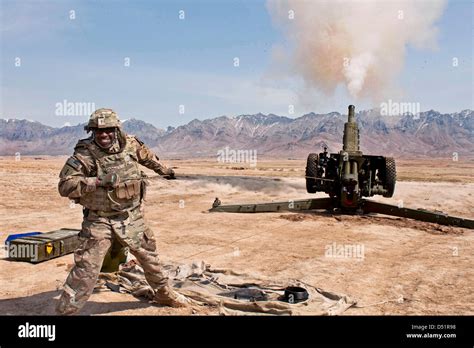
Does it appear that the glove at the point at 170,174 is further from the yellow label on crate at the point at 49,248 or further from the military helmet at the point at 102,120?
the yellow label on crate at the point at 49,248

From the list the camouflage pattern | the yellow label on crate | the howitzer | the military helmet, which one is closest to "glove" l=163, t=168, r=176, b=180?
the camouflage pattern

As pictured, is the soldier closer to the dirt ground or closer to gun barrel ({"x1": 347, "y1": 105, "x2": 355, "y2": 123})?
the dirt ground

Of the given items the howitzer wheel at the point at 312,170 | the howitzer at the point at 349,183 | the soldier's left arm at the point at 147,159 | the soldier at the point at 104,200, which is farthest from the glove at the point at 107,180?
the howitzer wheel at the point at 312,170

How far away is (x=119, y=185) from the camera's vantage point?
4.41m

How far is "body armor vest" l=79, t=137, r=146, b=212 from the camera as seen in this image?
4.37 meters

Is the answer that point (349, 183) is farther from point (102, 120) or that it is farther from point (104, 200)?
point (102, 120)

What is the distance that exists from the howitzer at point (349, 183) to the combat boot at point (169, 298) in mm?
7465

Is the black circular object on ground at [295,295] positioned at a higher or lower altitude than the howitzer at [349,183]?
lower

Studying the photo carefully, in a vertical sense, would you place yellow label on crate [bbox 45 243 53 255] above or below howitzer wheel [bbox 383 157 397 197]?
below

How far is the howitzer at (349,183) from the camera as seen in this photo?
38.1ft

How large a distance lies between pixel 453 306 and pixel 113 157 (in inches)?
163

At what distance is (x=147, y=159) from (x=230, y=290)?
1923 mm

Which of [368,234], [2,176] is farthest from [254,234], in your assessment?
[2,176]
